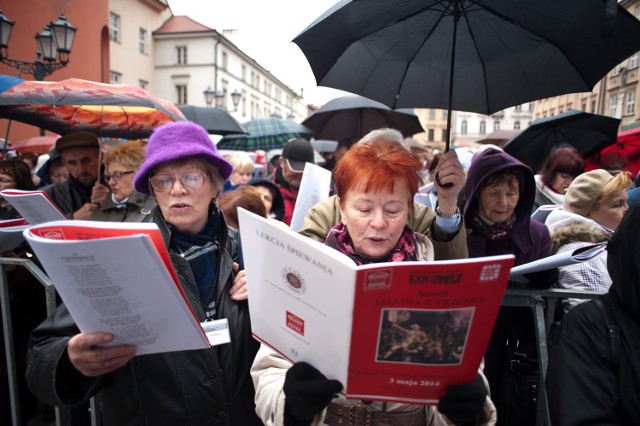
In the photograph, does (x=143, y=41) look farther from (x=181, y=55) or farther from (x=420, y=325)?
(x=420, y=325)

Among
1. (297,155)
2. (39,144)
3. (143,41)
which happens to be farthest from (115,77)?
(297,155)

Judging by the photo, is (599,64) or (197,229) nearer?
(197,229)

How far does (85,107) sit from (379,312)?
4263 mm

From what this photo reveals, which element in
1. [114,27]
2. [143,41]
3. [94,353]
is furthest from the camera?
[143,41]

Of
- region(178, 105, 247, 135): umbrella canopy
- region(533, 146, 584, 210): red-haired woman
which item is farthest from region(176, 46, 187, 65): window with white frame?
region(533, 146, 584, 210): red-haired woman

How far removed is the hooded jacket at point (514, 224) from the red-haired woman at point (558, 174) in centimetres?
161

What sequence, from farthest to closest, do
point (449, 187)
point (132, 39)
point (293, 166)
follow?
point (132, 39), point (293, 166), point (449, 187)

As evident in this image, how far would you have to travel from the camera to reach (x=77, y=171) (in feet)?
13.6

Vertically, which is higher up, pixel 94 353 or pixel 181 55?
pixel 181 55

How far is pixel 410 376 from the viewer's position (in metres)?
1.23

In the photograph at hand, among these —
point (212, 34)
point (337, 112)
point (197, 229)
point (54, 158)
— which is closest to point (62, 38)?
point (54, 158)

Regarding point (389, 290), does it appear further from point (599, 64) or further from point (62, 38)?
point (62, 38)

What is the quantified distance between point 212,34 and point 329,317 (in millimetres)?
43233

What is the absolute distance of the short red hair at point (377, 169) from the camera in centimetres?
166
